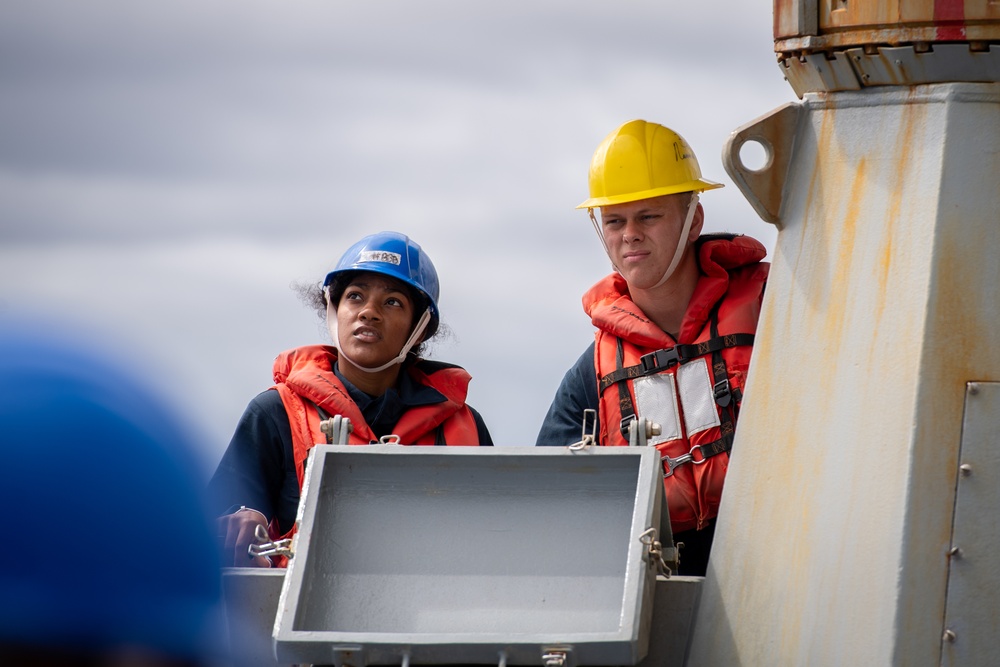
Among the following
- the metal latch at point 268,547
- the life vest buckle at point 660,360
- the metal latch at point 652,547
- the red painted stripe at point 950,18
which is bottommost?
the metal latch at point 268,547

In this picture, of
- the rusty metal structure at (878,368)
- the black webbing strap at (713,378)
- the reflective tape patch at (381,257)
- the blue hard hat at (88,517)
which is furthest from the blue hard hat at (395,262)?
the blue hard hat at (88,517)

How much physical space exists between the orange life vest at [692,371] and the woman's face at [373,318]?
0.78 m

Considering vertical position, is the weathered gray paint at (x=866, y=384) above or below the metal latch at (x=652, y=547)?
above

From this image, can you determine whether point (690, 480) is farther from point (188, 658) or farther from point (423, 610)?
point (188, 658)

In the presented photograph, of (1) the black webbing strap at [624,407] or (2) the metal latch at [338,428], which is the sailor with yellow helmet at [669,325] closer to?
(1) the black webbing strap at [624,407]

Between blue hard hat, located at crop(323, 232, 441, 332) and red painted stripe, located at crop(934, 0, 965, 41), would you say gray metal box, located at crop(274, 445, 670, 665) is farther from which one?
blue hard hat, located at crop(323, 232, 441, 332)

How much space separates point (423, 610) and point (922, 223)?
1.54 m

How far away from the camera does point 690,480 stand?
4.38m

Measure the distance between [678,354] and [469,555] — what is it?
1345 mm

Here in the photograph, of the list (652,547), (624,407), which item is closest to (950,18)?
(652,547)

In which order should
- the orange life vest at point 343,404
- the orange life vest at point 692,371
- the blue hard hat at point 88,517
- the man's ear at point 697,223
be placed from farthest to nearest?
1. the man's ear at point 697,223
2. the orange life vest at point 343,404
3. the orange life vest at point 692,371
4. the blue hard hat at point 88,517

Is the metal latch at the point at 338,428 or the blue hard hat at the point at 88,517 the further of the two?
the metal latch at the point at 338,428

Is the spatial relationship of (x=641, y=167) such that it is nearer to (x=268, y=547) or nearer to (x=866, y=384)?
(x=866, y=384)

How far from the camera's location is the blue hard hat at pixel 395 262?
5207 millimetres
